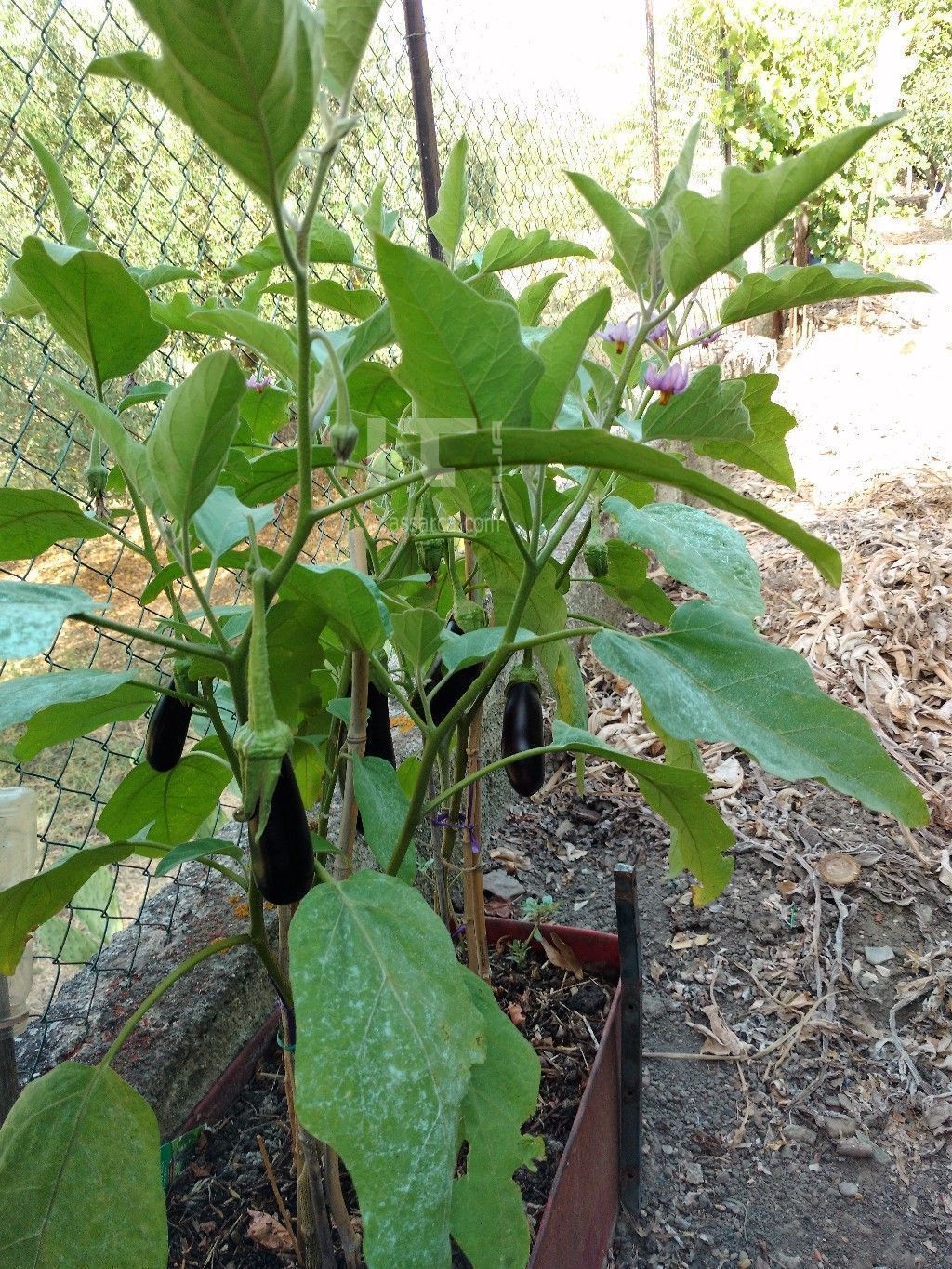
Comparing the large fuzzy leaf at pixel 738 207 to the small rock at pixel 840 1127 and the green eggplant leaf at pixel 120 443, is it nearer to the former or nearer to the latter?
the green eggplant leaf at pixel 120 443

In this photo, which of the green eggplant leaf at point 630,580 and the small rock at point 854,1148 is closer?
the green eggplant leaf at point 630,580

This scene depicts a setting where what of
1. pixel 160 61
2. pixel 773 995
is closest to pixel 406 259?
pixel 160 61

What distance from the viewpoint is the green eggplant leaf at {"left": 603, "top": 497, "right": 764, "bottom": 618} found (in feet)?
1.87

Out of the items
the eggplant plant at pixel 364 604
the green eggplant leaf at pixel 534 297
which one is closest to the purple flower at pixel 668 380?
the eggplant plant at pixel 364 604

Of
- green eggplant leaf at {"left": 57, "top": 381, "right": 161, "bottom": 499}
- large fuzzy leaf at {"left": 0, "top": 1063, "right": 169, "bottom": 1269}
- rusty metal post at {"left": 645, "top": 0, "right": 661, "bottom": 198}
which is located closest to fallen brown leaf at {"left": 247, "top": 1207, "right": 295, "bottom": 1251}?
large fuzzy leaf at {"left": 0, "top": 1063, "right": 169, "bottom": 1269}

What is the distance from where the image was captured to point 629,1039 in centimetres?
95

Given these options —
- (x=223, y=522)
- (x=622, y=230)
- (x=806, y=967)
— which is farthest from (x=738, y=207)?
(x=806, y=967)

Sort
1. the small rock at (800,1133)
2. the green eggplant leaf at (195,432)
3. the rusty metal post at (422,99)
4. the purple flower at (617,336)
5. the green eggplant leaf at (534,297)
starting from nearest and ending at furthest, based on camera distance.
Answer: the green eggplant leaf at (195,432), the green eggplant leaf at (534,297), the purple flower at (617,336), the small rock at (800,1133), the rusty metal post at (422,99)

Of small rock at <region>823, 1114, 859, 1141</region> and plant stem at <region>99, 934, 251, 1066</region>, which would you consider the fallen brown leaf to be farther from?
small rock at <region>823, 1114, 859, 1141</region>

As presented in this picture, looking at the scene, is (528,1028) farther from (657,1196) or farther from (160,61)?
(160,61)

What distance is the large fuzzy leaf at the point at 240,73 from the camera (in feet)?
1.01

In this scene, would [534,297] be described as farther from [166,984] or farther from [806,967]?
[806,967]

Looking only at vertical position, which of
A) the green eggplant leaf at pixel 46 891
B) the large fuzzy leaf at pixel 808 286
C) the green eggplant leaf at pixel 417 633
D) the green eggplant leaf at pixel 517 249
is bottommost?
the green eggplant leaf at pixel 46 891

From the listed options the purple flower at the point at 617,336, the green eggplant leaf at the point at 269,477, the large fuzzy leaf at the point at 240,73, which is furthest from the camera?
the purple flower at the point at 617,336
